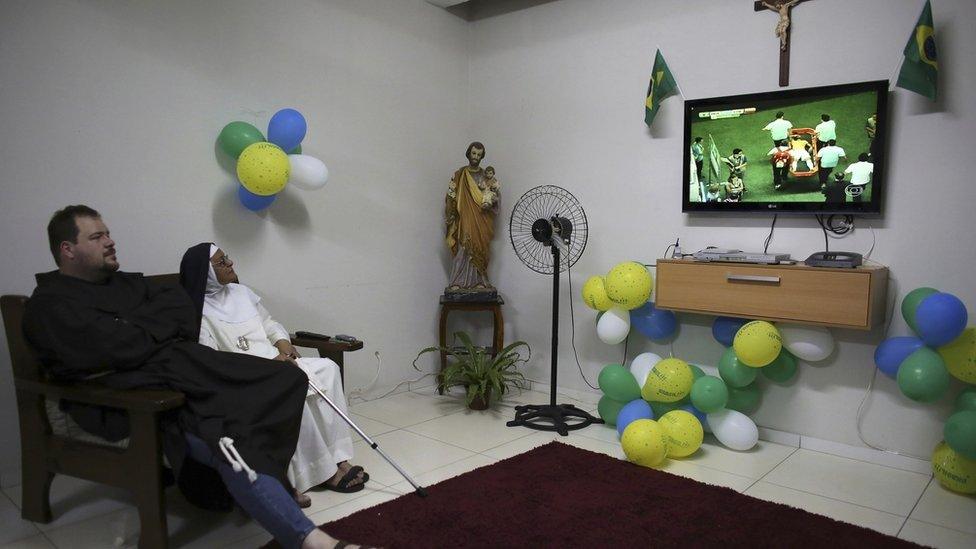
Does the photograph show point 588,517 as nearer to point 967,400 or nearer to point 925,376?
point 925,376

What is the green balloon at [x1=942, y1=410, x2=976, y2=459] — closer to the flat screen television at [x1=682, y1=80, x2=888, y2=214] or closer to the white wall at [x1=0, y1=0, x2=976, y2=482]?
the white wall at [x1=0, y1=0, x2=976, y2=482]

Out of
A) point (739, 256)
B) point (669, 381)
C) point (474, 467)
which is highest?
point (739, 256)

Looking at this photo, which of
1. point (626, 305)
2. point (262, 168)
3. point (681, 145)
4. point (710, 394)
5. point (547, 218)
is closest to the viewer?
point (262, 168)

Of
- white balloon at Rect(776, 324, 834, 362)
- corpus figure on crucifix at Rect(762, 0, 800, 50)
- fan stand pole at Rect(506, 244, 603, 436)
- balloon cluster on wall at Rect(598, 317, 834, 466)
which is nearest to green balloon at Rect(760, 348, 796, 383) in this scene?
balloon cluster on wall at Rect(598, 317, 834, 466)

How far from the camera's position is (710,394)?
305cm

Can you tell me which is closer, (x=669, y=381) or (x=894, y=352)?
(x=894, y=352)

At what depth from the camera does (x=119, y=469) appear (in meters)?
2.09

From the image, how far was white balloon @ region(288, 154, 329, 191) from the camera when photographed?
3180mm

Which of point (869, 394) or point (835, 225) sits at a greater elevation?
point (835, 225)

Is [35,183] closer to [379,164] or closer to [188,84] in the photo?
[188,84]

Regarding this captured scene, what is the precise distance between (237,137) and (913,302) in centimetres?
316

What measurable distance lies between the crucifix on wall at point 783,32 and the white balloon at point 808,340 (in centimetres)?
123

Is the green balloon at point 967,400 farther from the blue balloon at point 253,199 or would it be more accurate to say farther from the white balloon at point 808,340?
the blue balloon at point 253,199

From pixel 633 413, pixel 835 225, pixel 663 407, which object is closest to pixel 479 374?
pixel 633 413
